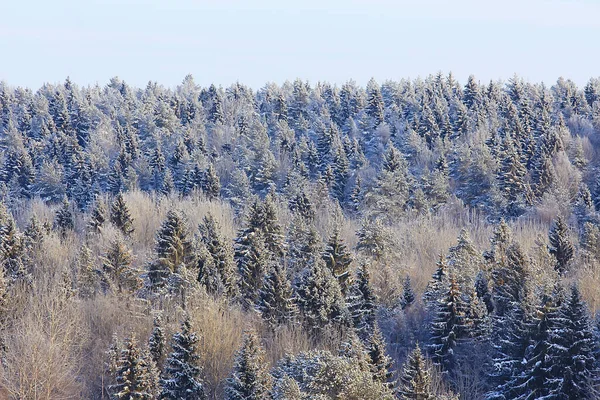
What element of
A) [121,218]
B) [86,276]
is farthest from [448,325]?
[121,218]

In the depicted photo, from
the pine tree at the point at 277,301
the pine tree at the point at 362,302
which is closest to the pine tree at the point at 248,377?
the pine tree at the point at 277,301

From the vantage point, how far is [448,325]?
21.5 m

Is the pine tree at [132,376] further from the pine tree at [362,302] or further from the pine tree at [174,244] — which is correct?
the pine tree at [174,244]

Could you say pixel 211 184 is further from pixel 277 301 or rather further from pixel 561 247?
pixel 561 247

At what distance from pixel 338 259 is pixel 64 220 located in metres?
23.0

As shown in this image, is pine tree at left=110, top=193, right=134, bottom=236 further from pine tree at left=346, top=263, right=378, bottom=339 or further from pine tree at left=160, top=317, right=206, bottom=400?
pine tree at left=160, top=317, right=206, bottom=400

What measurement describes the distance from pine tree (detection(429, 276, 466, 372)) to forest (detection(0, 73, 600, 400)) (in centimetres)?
8

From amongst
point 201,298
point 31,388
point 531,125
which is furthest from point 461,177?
point 31,388

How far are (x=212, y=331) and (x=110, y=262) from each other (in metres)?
8.16

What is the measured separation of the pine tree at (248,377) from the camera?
1780cm

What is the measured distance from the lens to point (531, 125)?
5031cm

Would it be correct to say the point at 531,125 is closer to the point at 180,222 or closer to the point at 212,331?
the point at 180,222

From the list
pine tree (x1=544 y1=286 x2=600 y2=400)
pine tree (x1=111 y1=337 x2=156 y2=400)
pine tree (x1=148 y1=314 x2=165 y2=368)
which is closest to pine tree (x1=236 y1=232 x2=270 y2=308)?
pine tree (x1=148 y1=314 x2=165 y2=368)

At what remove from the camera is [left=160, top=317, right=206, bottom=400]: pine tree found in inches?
768
